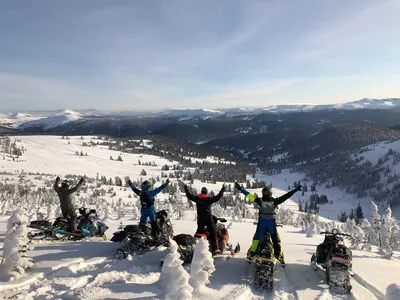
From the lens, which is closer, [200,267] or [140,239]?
[200,267]

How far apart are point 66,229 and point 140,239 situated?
17.4 ft

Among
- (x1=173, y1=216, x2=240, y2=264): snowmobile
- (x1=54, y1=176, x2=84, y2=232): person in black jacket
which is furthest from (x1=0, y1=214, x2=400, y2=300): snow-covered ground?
(x1=54, y1=176, x2=84, y2=232): person in black jacket

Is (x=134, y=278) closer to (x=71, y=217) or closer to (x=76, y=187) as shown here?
(x=76, y=187)

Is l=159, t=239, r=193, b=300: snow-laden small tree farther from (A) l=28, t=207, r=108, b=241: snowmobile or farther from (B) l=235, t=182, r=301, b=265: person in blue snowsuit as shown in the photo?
(A) l=28, t=207, r=108, b=241: snowmobile

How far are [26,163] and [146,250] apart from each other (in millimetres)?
179025

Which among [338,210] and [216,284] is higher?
[216,284]

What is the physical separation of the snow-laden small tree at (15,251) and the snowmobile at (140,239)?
9.16 feet

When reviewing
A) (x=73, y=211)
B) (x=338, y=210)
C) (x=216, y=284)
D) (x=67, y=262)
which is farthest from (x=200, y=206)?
(x=338, y=210)

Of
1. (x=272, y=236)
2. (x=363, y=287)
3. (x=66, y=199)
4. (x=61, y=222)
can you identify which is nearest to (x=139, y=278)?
(x=272, y=236)

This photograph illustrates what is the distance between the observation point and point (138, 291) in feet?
25.5

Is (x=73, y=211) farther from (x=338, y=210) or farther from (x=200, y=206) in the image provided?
(x=338, y=210)

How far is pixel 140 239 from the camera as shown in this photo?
10.9 m

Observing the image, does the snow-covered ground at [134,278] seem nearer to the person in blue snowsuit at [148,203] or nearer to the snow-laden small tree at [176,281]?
the snow-laden small tree at [176,281]

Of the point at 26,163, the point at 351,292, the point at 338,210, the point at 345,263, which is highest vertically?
the point at 345,263
